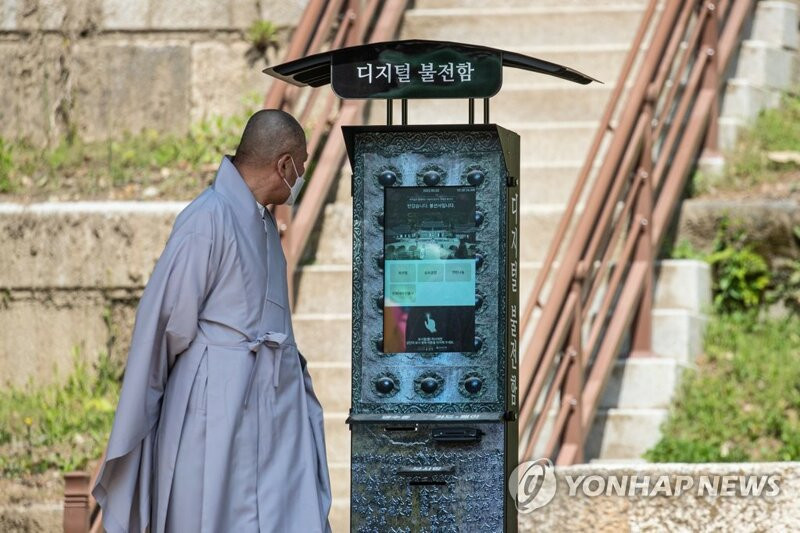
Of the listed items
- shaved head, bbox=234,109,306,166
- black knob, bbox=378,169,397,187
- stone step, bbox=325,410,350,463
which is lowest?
stone step, bbox=325,410,350,463

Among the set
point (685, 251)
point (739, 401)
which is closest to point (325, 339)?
point (685, 251)

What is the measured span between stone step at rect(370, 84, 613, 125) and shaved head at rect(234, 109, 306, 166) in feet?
15.3

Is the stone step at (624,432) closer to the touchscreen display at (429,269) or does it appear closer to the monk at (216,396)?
the touchscreen display at (429,269)

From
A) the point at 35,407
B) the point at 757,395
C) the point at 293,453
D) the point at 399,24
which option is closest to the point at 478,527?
the point at 293,453

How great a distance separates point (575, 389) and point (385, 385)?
2.43m

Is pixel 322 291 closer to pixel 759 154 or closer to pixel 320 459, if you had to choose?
pixel 759 154

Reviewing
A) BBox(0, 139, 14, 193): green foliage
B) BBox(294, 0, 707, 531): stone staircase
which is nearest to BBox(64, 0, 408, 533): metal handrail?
BBox(294, 0, 707, 531): stone staircase

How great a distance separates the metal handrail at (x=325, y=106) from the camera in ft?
30.6

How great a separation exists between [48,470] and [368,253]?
3.43m

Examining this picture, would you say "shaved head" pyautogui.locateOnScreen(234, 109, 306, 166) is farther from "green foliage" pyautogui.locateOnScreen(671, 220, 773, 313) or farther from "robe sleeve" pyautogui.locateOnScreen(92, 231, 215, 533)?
"green foliage" pyautogui.locateOnScreen(671, 220, 773, 313)

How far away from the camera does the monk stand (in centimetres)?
589

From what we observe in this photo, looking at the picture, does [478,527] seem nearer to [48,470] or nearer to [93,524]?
[93,524]

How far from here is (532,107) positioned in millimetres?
10812

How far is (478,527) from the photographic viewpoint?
6.18 metres
